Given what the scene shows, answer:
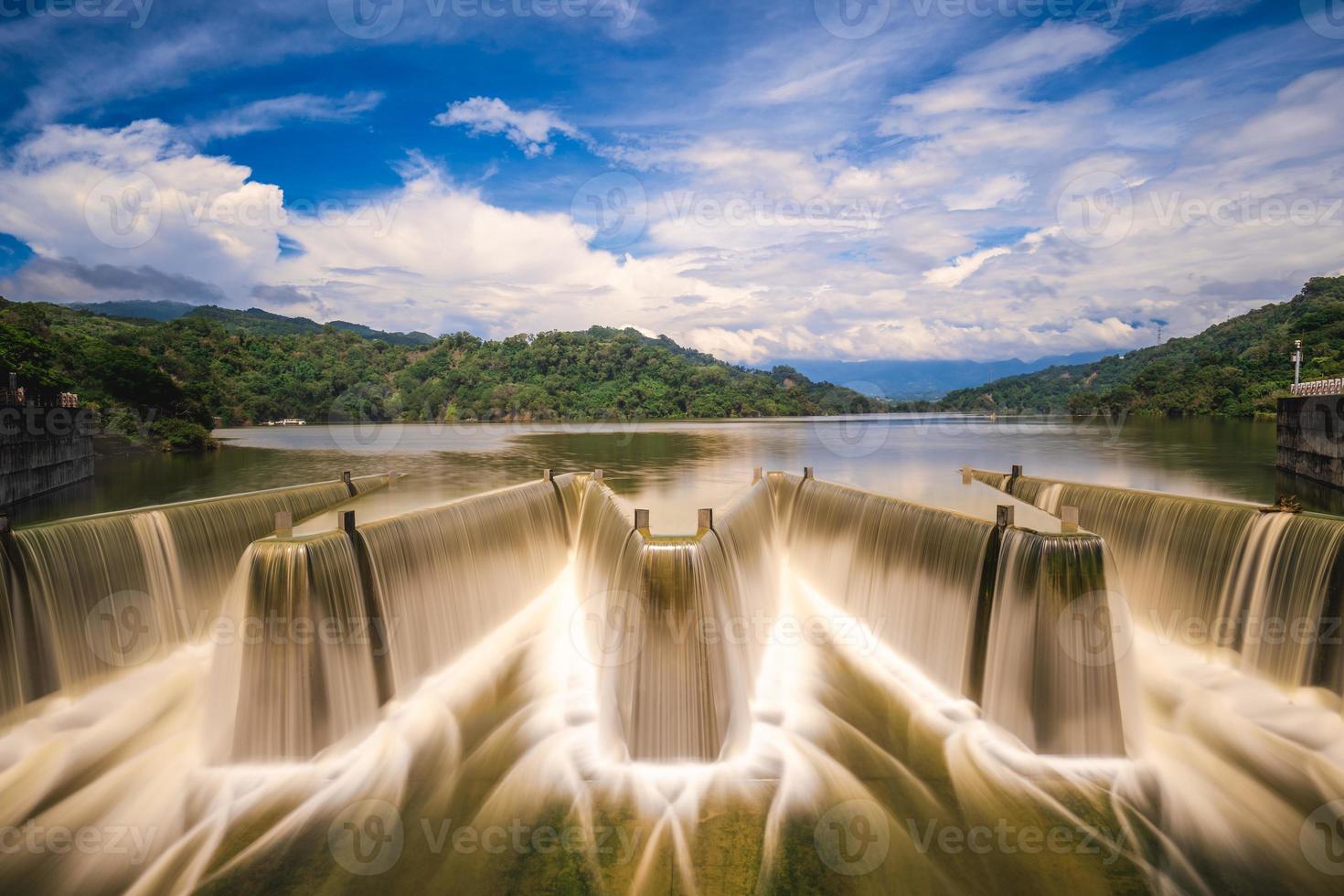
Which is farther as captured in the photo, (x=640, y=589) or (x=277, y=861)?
(x=640, y=589)

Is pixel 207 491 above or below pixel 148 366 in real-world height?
below

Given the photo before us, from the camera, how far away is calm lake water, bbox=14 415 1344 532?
62.0 ft

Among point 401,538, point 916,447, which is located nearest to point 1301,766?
point 401,538

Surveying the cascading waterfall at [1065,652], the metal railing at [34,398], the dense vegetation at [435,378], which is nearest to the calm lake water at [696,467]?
the metal railing at [34,398]

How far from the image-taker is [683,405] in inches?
4857

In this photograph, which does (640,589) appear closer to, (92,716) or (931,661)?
(931,661)

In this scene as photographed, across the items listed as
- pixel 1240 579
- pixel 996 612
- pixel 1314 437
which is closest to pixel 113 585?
pixel 996 612

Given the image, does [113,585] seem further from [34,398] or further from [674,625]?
[34,398]

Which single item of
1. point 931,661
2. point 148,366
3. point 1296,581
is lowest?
point 931,661

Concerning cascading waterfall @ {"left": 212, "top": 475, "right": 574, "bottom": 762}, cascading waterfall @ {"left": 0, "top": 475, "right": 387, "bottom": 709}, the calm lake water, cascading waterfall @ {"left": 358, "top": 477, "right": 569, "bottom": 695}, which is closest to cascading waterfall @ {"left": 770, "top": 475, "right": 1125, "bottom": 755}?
the calm lake water

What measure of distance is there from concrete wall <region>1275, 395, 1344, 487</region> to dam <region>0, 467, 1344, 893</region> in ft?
54.8

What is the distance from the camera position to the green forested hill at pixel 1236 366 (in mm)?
59562

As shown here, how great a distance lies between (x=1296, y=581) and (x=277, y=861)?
13837mm

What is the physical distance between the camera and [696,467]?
32.8 m
